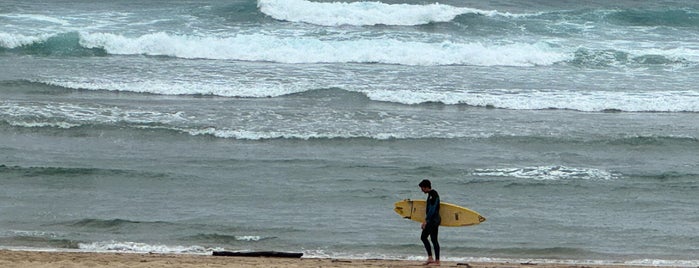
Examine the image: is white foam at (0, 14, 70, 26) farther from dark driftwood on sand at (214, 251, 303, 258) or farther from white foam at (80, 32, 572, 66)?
dark driftwood on sand at (214, 251, 303, 258)

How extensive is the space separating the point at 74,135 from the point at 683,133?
12.7m

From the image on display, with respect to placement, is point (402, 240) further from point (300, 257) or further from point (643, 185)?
point (643, 185)

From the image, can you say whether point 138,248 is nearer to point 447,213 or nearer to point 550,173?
point 447,213

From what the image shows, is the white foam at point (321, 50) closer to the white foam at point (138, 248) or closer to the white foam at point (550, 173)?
the white foam at point (550, 173)

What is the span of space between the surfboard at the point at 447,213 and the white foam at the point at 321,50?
1695 centimetres

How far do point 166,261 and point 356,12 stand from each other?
25417 mm

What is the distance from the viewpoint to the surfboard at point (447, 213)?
15.2 meters

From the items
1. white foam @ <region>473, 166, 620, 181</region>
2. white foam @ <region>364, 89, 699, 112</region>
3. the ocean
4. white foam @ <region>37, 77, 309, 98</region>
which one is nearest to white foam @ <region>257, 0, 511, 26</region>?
the ocean

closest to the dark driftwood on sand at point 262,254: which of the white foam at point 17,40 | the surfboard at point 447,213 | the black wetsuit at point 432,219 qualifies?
the surfboard at point 447,213

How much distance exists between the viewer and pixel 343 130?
75.6 feet

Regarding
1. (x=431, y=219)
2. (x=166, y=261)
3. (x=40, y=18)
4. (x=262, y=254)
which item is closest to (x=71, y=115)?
(x=262, y=254)

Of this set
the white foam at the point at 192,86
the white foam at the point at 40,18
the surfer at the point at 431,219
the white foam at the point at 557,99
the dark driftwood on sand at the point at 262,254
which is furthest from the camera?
the white foam at the point at 40,18

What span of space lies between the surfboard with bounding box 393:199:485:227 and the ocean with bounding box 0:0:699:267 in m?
0.66

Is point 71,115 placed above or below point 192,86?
below
